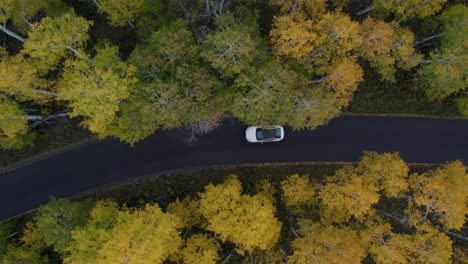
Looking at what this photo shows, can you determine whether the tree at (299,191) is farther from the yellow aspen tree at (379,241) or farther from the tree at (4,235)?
the tree at (4,235)

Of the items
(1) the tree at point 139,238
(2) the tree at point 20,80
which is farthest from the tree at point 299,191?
(2) the tree at point 20,80

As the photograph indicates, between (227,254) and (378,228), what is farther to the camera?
(227,254)

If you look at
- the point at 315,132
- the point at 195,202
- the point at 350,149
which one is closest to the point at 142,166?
the point at 195,202

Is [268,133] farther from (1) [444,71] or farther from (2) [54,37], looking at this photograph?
(2) [54,37]

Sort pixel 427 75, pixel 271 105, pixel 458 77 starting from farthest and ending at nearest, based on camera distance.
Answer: pixel 427 75 < pixel 458 77 < pixel 271 105

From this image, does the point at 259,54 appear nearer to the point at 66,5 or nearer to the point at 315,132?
the point at 315,132

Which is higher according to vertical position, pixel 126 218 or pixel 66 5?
pixel 66 5
